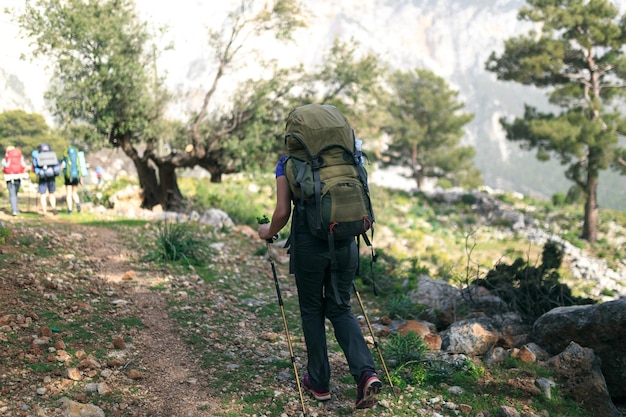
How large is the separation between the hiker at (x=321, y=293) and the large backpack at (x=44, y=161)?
9566 mm

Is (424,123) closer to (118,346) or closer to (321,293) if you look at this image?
(118,346)

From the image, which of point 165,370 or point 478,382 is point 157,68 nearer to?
point 165,370

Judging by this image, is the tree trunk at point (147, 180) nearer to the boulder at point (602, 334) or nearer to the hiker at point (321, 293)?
the hiker at point (321, 293)

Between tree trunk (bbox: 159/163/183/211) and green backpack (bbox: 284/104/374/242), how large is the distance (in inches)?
495

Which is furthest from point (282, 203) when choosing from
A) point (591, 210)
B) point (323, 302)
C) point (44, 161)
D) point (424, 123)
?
point (424, 123)

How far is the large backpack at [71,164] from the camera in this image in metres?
12.8

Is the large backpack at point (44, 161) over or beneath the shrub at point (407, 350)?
over

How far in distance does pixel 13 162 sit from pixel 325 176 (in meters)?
10.1

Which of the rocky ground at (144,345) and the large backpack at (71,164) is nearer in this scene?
the rocky ground at (144,345)

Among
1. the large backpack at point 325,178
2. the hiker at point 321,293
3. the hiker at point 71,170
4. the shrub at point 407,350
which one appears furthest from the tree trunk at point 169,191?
the large backpack at point 325,178

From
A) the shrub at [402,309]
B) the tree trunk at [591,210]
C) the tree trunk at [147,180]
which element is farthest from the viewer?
the tree trunk at [591,210]

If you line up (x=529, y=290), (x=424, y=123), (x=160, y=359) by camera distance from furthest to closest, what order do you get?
(x=424, y=123) < (x=529, y=290) < (x=160, y=359)

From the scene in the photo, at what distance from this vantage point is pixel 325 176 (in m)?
3.90

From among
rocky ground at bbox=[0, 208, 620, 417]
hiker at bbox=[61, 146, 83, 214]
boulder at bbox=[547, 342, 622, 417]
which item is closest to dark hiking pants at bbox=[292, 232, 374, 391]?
rocky ground at bbox=[0, 208, 620, 417]
